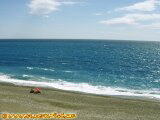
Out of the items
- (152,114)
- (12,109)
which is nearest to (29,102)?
(12,109)

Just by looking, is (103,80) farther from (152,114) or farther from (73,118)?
(73,118)

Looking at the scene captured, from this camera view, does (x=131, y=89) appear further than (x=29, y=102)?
Yes

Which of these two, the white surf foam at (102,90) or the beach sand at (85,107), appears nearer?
the beach sand at (85,107)

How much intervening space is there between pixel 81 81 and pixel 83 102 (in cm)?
1865

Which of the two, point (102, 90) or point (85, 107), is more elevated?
point (85, 107)

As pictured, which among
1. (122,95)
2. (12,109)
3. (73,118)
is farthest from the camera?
(122,95)

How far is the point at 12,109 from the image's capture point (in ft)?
71.9

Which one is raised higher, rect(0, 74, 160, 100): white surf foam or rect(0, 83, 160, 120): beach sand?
rect(0, 83, 160, 120): beach sand

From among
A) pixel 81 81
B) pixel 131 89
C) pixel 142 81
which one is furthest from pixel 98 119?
pixel 142 81

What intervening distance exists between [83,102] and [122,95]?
943 cm

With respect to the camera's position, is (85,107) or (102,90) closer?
(85,107)

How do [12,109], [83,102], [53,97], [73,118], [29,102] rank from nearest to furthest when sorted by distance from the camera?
[73,118], [12,109], [29,102], [83,102], [53,97]

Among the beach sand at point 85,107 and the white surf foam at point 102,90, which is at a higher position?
the beach sand at point 85,107

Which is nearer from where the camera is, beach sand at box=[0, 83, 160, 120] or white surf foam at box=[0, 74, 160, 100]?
beach sand at box=[0, 83, 160, 120]
